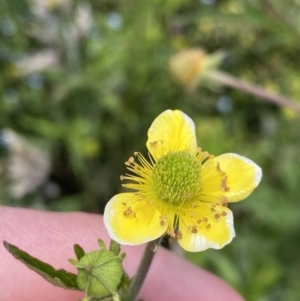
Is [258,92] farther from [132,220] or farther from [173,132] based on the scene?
[132,220]

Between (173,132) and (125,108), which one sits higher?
(173,132)

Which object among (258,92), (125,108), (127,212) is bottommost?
(125,108)

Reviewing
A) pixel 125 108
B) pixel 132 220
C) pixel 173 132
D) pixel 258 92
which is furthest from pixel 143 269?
pixel 125 108

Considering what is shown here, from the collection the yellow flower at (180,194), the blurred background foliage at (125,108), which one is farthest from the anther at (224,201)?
the blurred background foliage at (125,108)

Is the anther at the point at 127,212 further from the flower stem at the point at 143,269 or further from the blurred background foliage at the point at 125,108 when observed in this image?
the blurred background foliage at the point at 125,108

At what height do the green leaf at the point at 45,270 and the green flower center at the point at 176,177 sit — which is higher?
the green flower center at the point at 176,177

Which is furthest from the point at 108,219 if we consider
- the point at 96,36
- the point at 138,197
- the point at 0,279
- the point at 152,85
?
the point at 96,36

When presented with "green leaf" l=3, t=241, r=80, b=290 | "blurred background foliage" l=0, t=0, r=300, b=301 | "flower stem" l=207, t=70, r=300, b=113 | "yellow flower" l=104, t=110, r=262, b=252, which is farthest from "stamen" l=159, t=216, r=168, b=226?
"blurred background foliage" l=0, t=0, r=300, b=301
